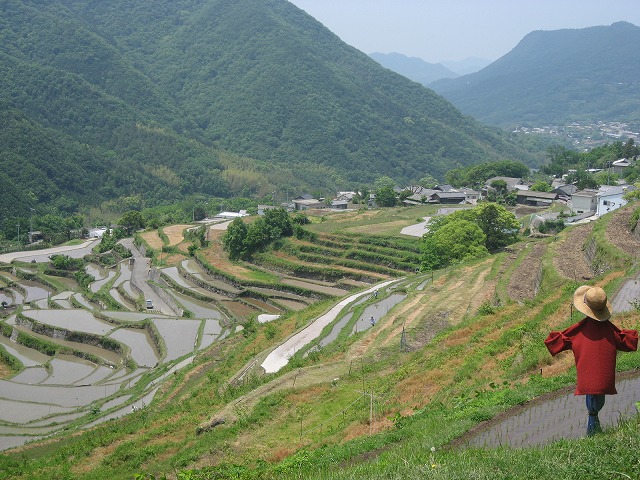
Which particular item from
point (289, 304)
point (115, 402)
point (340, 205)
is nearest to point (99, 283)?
point (289, 304)

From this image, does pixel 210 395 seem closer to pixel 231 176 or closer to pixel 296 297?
pixel 296 297

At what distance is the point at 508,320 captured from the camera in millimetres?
14469

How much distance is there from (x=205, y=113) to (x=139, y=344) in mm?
113548

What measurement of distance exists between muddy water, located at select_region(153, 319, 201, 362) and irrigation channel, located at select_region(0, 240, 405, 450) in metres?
0.04

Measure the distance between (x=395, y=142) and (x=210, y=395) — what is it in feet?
351

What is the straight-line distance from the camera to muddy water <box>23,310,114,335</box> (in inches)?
1245

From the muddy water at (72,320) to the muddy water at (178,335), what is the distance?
8.13ft

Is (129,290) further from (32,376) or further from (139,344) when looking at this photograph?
(32,376)

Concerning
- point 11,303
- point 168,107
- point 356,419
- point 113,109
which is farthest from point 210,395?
point 168,107

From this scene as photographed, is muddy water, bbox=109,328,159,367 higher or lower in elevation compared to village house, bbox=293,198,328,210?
higher

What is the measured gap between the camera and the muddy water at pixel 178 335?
2789 centimetres

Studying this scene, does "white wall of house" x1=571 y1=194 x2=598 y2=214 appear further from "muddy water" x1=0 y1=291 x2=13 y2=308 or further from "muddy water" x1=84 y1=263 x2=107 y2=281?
"muddy water" x1=0 y1=291 x2=13 y2=308

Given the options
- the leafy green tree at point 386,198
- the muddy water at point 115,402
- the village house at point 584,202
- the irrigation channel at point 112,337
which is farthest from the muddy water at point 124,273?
the village house at point 584,202

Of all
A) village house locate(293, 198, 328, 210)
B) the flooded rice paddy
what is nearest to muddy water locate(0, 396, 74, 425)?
the flooded rice paddy
